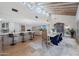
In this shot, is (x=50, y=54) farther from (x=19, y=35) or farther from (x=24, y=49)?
(x=19, y=35)

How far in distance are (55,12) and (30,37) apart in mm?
800

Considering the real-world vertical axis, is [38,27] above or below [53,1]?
below

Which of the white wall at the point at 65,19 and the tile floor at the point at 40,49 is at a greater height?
the white wall at the point at 65,19

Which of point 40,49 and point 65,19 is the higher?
point 65,19

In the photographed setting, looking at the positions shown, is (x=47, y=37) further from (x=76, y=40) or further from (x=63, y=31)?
(x=76, y=40)

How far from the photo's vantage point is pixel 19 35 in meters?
3.10

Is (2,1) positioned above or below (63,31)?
above

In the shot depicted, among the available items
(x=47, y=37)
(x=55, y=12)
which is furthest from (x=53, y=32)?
(x=55, y=12)

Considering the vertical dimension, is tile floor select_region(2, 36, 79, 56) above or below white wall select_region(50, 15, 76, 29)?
below

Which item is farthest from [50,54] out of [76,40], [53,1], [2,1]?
[2,1]

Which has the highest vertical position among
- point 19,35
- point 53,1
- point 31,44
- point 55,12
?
Answer: point 53,1

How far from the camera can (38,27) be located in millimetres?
3080

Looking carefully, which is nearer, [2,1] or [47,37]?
[2,1]

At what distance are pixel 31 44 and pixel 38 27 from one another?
1.36ft
